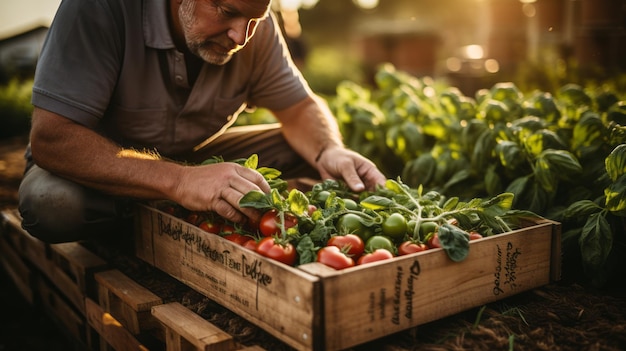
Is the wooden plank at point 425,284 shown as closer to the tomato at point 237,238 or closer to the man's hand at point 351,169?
the tomato at point 237,238

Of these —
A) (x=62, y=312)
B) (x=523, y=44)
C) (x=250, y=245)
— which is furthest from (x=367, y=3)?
(x=250, y=245)

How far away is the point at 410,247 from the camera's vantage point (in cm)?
213

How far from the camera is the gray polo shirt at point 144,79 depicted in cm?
259

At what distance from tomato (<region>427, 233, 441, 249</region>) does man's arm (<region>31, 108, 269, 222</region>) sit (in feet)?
2.78

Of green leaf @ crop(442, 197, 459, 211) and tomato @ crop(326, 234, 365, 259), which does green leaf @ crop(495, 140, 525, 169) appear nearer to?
green leaf @ crop(442, 197, 459, 211)

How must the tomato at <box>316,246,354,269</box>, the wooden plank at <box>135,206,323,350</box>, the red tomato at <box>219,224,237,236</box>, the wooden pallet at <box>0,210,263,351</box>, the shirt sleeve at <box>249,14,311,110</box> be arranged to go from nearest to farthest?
the wooden plank at <box>135,206,323,350</box>
the tomato at <box>316,246,354,269</box>
the wooden pallet at <box>0,210,263,351</box>
the red tomato at <box>219,224,237,236</box>
the shirt sleeve at <box>249,14,311,110</box>

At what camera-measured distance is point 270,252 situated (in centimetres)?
202

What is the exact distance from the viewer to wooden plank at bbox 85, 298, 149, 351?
2456 millimetres

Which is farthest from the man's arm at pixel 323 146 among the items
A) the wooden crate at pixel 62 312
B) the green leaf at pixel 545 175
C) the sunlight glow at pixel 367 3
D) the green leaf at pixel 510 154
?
the sunlight glow at pixel 367 3

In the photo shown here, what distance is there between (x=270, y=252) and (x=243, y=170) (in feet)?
1.36

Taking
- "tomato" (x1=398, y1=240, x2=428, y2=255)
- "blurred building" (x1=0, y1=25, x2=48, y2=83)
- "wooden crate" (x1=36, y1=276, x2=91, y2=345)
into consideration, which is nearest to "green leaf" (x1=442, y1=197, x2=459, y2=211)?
"tomato" (x1=398, y1=240, x2=428, y2=255)

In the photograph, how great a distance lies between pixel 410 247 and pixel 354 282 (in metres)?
0.34

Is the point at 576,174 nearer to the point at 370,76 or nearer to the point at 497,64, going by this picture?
the point at 497,64

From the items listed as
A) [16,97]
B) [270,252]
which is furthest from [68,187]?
[16,97]
